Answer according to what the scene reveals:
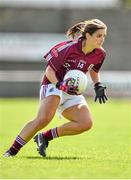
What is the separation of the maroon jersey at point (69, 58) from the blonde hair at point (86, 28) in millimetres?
94

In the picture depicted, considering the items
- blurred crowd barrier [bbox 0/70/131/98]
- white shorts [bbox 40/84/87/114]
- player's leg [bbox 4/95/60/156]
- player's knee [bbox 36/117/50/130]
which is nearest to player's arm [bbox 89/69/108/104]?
white shorts [bbox 40/84/87/114]

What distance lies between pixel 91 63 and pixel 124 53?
29.7 m

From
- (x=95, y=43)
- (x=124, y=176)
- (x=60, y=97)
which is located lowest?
(x=124, y=176)

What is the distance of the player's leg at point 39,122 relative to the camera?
32.8ft

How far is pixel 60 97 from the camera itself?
33.4 ft

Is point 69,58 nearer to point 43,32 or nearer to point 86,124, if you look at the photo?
point 86,124

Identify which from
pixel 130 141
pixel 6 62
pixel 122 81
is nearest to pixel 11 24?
pixel 6 62

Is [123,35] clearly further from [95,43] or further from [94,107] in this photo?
[95,43]

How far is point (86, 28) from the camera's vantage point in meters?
10.1

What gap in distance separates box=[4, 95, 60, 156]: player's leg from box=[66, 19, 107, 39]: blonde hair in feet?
2.94

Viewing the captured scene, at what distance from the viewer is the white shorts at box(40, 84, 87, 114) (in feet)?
33.2

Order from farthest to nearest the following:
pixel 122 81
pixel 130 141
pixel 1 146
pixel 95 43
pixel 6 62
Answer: pixel 6 62, pixel 122 81, pixel 130 141, pixel 1 146, pixel 95 43

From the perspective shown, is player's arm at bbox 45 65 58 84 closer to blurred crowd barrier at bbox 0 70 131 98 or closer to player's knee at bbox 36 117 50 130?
player's knee at bbox 36 117 50 130

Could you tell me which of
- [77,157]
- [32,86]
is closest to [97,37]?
[77,157]
